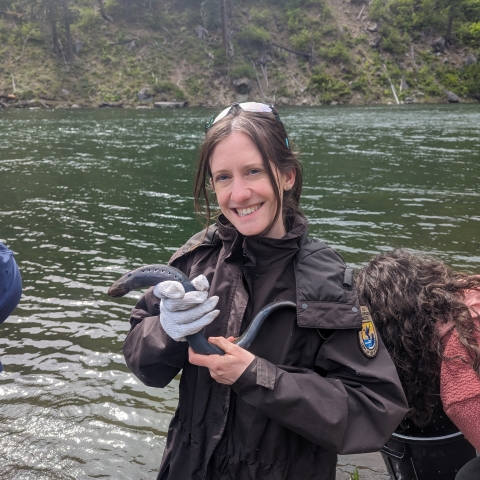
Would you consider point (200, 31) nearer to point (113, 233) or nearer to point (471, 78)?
point (471, 78)

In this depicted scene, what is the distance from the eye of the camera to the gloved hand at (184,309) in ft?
6.15

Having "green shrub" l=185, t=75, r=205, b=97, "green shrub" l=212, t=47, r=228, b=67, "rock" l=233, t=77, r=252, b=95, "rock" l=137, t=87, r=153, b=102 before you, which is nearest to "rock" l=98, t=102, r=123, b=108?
"rock" l=137, t=87, r=153, b=102

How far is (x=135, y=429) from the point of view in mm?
4945

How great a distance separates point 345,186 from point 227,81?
51775 mm

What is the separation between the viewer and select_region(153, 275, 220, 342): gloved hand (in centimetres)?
187

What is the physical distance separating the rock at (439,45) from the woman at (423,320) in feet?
253

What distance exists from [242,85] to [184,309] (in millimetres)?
63101

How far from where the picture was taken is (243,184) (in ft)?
7.29

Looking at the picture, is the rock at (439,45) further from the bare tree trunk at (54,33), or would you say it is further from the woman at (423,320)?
the woman at (423,320)

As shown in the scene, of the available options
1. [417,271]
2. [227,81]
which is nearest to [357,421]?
[417,271]

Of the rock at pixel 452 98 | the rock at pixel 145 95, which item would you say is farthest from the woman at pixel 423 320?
the rock at pixel 452 98

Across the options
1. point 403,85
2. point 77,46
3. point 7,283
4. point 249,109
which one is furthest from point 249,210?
point 77,46

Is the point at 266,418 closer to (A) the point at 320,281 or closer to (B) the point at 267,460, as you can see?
(B) the point at 267,460

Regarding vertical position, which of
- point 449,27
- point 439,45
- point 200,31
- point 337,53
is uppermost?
point 449,27
